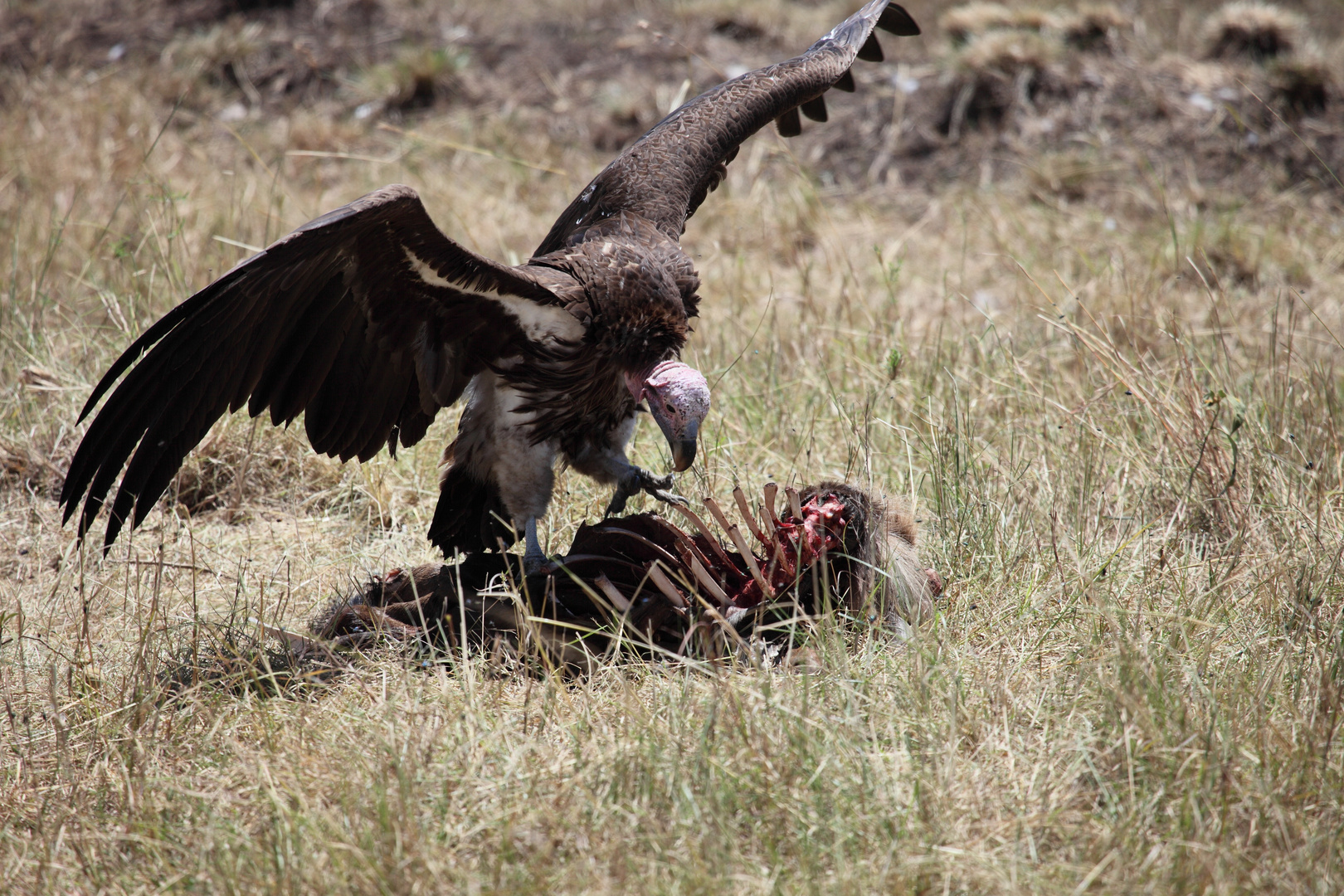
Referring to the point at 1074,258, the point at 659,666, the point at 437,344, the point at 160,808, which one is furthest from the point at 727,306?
the point at 160,808

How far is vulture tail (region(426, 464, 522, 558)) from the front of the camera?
3.09 meters

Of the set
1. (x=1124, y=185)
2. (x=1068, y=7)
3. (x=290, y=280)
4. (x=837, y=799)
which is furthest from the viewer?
(x=1068, y=7)

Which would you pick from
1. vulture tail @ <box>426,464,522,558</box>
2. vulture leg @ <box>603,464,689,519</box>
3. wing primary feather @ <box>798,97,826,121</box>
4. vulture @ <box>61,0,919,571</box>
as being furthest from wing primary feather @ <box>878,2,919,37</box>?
vulture tail @ <box>426,464,522,558</box>

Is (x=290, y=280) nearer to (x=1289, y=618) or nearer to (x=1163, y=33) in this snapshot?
(x=1289, y=618)

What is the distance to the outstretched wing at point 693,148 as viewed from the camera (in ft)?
11.3

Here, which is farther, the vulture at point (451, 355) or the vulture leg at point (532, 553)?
the vulture leg at point (532, 553)

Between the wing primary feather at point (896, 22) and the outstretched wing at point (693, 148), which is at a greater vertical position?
the wing primary feather at point (896, 22)

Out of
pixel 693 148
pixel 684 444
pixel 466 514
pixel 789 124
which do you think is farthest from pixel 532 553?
pixel 789 124

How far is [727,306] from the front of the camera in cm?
492

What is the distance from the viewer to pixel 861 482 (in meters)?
3.12

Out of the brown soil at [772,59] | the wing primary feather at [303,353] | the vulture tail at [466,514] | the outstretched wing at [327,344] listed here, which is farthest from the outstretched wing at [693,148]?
→ the brown soil at [772,59]

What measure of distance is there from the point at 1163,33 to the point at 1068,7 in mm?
783

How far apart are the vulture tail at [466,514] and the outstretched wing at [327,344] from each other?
0.70 ft

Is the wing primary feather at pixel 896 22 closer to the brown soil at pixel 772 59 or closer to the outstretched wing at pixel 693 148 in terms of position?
the outstretched wing at pixel 693 148
